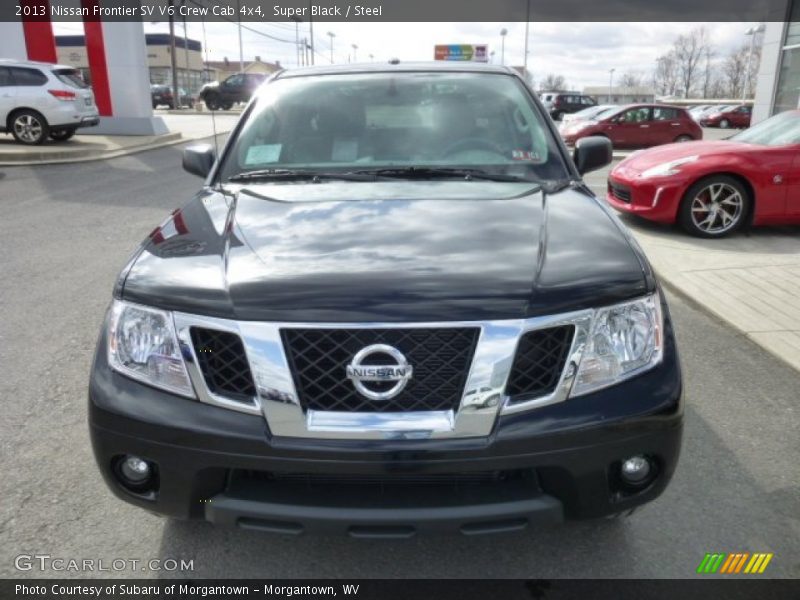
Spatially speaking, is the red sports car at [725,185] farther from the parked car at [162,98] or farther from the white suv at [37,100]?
the parked car at [162,98]

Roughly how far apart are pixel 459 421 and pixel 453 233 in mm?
704

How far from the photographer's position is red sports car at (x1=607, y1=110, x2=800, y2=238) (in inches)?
281

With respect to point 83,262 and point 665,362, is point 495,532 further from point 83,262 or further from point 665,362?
point 83,262

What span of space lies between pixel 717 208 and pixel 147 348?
6.76 metres

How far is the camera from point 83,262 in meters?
6.31

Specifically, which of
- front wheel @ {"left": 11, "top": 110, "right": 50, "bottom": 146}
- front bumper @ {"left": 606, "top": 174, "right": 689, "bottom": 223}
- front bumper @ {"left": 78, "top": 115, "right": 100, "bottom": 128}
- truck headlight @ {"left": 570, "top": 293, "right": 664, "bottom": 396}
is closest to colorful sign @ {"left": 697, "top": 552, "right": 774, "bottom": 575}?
truck headlight @ {"left": 570, "top": 293, "right": 664, "bottom": 396}

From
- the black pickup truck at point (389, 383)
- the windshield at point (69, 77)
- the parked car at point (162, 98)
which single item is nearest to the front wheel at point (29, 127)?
the windshield at point (69, 77)

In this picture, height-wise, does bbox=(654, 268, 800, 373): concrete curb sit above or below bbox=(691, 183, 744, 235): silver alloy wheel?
below

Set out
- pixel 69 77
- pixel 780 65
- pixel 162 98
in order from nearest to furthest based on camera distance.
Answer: pixel 69 77 → pixel 780 65 → pixel 162 98

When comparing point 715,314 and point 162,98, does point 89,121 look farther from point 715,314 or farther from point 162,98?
point 162,98

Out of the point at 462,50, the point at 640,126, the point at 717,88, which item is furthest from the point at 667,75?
the point at 640,126

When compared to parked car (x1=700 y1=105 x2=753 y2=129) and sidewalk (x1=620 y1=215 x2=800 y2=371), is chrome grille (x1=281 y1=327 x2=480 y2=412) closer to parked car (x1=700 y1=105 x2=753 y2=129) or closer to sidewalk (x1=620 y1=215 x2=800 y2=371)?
sidewalk (x1=620 y1=215 x2=800 y2=371)

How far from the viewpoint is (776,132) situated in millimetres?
7566

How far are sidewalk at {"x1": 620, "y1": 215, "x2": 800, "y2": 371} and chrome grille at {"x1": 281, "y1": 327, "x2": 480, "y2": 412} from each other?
2.95 m
